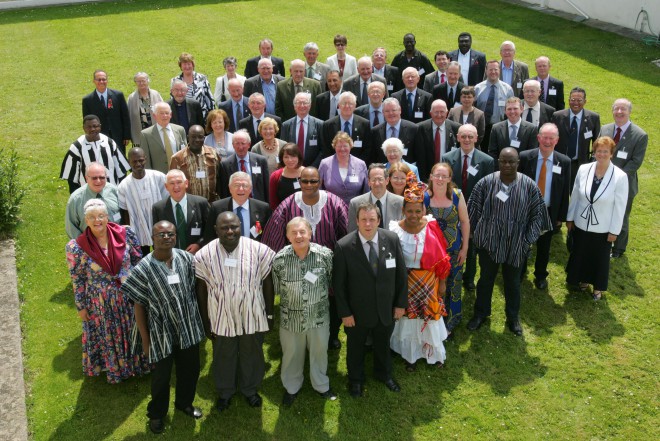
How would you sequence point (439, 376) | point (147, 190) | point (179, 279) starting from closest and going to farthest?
point (179, 279) < point (439, 376) < point (147, 190)

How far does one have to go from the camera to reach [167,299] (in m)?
5.93

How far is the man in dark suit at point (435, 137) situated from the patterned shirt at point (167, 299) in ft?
14.5

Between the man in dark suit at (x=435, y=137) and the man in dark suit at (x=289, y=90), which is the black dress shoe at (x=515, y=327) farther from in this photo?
the man in dark suit at (x=289, y=90)

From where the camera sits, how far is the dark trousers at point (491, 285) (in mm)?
7656

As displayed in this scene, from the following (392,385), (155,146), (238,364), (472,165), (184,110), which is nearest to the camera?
(238,364)

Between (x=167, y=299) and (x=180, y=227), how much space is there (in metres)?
1.46

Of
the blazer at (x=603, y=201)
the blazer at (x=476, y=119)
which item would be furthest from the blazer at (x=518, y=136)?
the blazer at (x=603, y=201)

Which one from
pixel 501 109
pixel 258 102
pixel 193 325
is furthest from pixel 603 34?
pixel 193 325

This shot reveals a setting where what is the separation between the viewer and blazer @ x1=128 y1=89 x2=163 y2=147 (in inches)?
423

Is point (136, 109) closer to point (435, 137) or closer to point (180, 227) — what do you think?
point (180, 227)

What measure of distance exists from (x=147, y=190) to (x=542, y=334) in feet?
17.7

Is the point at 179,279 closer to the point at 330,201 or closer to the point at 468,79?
the point at 330,201

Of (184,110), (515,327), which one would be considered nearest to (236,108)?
(184,110)

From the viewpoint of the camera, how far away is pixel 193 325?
6.12m
